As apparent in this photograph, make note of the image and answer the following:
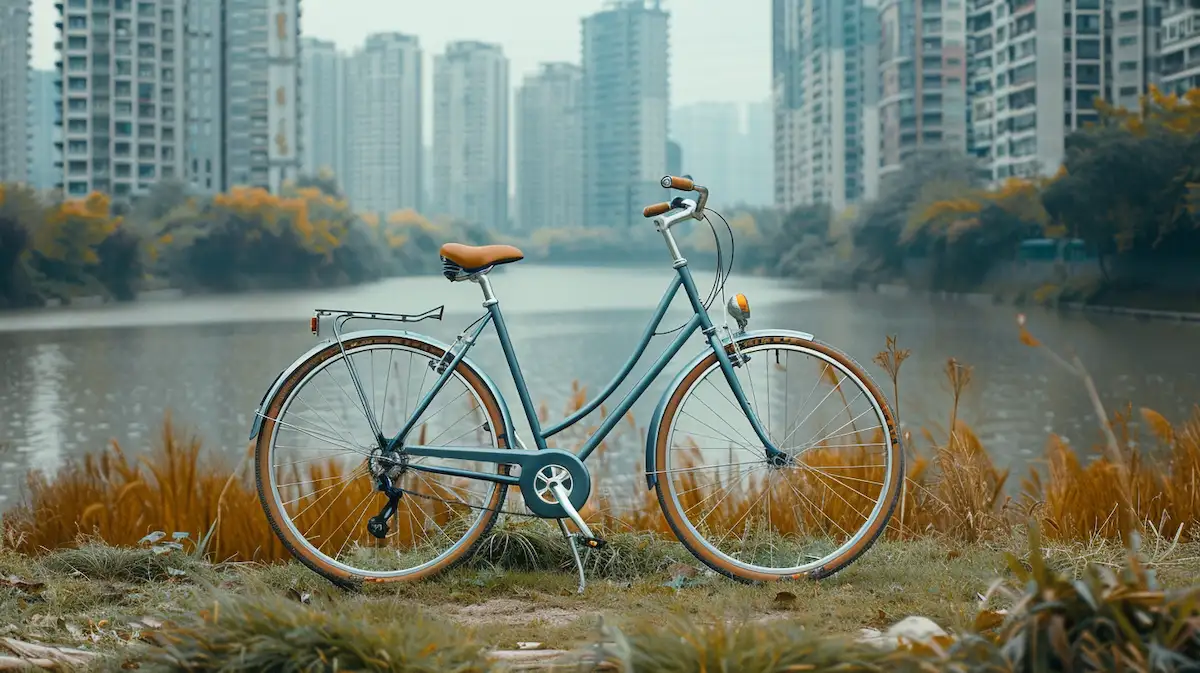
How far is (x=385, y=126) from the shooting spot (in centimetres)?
4772

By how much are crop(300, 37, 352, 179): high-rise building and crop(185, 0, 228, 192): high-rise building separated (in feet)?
13.5

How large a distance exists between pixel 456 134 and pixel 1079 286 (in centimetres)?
2666

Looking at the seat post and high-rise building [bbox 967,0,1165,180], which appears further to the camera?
high-rise building [bbox 967,0,1165,180]

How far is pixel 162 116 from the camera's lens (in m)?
40.9

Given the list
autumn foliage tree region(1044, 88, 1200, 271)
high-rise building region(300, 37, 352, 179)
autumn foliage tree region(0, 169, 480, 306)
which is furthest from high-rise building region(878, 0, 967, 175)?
high-rise building region(300, 37, 352, 179)

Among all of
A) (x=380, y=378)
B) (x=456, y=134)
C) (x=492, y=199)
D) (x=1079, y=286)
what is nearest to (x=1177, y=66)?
(x=1079, y=286)

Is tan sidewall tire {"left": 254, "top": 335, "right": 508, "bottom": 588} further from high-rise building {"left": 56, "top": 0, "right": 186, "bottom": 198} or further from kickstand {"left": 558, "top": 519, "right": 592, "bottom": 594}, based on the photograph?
high-rise building {"left": 56, "top": 0, "right": 186, "bottom": 198}

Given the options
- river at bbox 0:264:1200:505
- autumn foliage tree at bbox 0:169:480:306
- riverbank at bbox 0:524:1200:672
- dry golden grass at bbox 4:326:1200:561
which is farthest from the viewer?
autumn foliage tree at bbox 0:169:480:306

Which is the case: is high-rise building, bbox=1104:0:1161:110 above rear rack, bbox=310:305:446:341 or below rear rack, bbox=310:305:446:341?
above

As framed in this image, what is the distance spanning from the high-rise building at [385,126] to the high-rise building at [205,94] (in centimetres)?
467

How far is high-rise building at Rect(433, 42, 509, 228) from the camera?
43.3 metres

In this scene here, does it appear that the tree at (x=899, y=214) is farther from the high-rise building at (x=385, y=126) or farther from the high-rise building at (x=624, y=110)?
the high-rise building at (x=385, y=126)

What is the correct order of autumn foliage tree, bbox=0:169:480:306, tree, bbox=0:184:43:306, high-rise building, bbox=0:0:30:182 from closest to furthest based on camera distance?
tree, bbox=0:184:43:306
autumn foliage tree, bbox=0:169:480:306
high-rise building, bbox=0:0:30:182

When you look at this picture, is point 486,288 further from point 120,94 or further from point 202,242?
point 120,94
